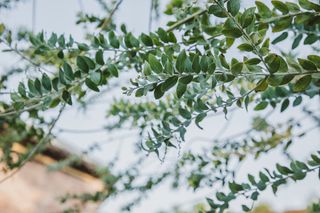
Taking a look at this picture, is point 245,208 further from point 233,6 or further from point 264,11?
point 233,6

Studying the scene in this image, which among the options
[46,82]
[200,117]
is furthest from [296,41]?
[46,82]

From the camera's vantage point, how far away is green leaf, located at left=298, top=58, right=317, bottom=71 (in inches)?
29.3

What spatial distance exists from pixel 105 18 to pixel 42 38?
567mm

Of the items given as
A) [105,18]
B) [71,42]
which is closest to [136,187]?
[105,18]

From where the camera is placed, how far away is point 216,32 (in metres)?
1.14

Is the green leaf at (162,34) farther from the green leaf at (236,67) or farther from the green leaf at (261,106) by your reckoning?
the green leaf at (261,106)

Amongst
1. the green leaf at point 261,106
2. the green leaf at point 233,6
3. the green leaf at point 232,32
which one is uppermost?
the green leaf at point 261,106

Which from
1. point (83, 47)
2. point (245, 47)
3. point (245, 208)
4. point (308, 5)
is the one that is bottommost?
point (245, 208)

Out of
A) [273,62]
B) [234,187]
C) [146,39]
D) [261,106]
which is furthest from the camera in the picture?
[261,106]

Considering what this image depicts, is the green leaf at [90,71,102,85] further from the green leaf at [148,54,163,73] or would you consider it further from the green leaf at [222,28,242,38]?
the green leaf at [222,28,242,38]

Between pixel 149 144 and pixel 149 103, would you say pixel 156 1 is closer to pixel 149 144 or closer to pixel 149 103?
pixel 149 103

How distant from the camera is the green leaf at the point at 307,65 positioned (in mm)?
744

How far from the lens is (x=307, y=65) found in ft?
2.46

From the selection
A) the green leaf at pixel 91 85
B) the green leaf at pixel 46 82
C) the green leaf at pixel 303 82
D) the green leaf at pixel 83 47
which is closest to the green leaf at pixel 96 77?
the green leaf at pixel 91 85
